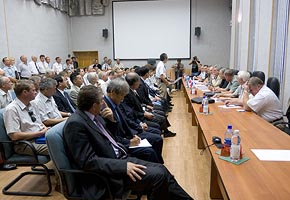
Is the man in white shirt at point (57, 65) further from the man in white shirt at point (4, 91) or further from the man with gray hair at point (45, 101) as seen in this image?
the man with gray hair at point (45, 101)

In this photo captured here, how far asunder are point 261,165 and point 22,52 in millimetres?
9811

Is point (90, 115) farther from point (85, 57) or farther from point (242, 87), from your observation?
point (85, 57)

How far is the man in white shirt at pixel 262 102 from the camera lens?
358 centimetres

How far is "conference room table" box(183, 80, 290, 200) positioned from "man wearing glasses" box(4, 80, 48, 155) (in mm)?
1748

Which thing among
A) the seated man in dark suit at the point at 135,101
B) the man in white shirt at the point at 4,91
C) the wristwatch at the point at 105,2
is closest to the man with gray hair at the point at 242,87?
the seated man in dark suit at the point at 135,101

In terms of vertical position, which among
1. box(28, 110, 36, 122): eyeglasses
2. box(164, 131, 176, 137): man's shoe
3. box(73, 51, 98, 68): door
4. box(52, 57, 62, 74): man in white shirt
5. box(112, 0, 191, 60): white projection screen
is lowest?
box(164, 131, 176, 137): man's shoe

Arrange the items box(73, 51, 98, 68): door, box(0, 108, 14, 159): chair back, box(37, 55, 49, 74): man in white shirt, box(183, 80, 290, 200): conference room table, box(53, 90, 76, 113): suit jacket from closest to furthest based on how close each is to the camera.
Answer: box(183, 80, 290, 200): conference room table < box(0, 108, 14, 159): chair back < box(53, 90, 76, 113): suit jacket < box(37, 55, 49, 74): man in white shirt < box(73, 51, 98, 68): door

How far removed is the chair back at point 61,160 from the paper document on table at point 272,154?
137 centimetres

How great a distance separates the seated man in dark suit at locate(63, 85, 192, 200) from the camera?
189 centimetres

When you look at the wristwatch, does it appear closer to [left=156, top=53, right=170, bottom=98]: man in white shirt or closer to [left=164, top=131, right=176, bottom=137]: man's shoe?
[left=156, top=53, right=170, bottom=98]: man in white shirt

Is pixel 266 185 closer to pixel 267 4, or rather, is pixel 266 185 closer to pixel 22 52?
pixel 267 4

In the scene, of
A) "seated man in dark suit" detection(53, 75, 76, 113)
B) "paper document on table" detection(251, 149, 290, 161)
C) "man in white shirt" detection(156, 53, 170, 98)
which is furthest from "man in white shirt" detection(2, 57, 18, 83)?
"paper document on table" detection(251, 149, 290, 161)

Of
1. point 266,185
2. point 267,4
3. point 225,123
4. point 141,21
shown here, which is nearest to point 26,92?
point 225,123

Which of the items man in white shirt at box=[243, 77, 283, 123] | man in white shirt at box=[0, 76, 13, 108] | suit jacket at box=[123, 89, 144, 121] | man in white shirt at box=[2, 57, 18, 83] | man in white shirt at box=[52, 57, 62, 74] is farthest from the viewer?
man in white shirt at box=[52, 57, 62, 74]
